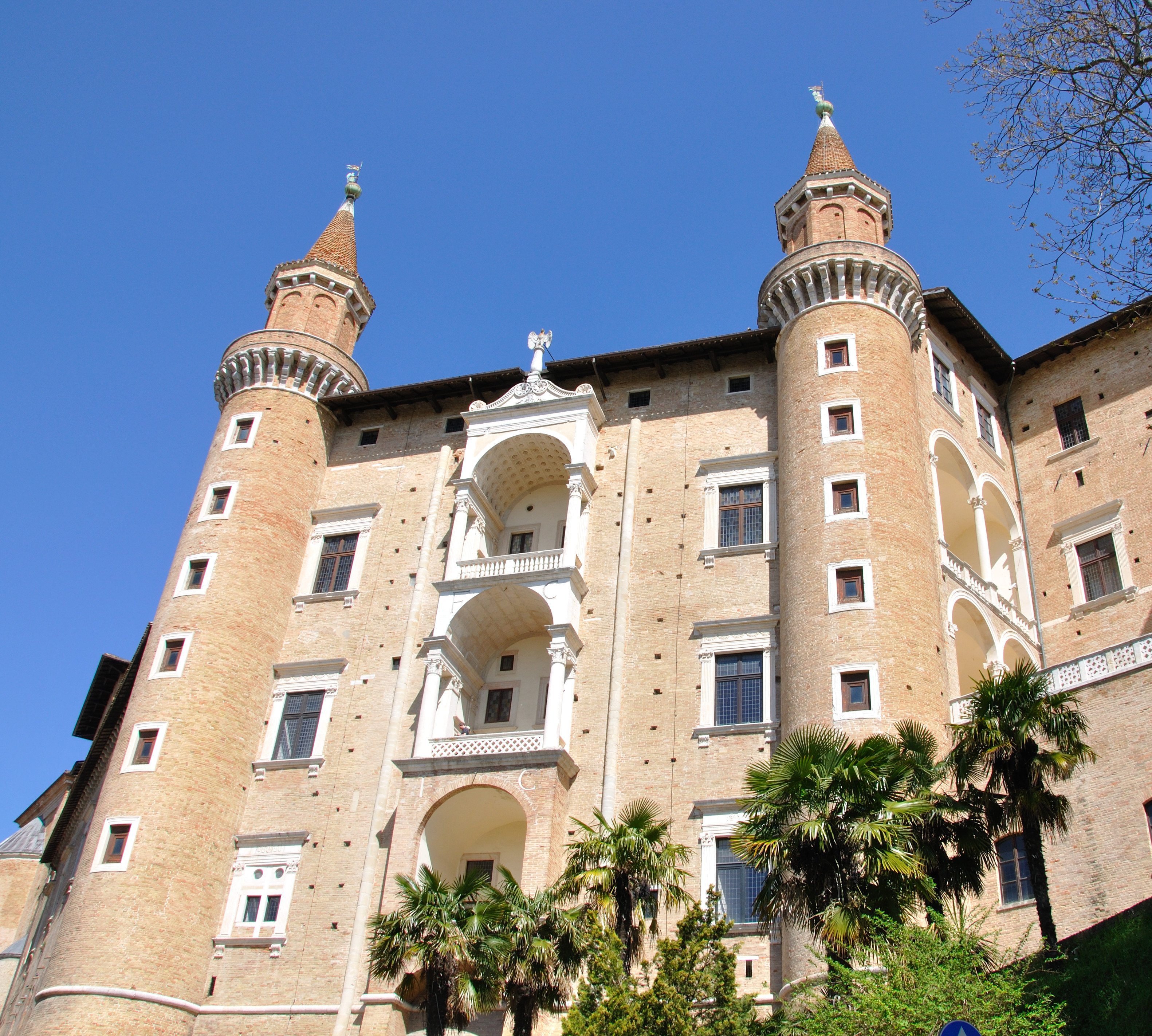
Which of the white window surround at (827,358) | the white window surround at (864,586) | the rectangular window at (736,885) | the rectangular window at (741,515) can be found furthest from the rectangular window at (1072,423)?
the rectangular window at (736,885)

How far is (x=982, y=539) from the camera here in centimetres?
3234

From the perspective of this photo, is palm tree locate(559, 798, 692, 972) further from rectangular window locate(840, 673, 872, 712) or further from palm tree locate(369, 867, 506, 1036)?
rectangular window locate(840, 673, 872, 712)

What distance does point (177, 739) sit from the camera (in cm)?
3019

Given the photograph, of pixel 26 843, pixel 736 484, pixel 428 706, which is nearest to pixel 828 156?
pixel 736 484

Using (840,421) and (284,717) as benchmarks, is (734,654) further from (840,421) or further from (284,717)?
(284,717)

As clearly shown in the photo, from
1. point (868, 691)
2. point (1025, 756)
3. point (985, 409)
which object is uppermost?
point (985, 409)

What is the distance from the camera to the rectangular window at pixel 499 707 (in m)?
31.7

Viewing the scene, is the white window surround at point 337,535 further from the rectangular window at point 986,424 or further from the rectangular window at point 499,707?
the rectangular window at point 986,424

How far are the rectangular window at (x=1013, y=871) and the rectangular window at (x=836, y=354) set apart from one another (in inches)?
499

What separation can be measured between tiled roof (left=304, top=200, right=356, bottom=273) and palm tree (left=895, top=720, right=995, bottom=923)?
27954 mm

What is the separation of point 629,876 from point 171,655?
16195mm

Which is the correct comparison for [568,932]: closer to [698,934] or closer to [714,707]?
[698,934]

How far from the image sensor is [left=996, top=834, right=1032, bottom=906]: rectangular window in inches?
936

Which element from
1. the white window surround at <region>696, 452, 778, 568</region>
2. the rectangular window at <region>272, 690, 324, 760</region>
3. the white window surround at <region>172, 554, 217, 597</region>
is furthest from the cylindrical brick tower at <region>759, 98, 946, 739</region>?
the white window surround at <region>172, 554, 217, 597</region>
